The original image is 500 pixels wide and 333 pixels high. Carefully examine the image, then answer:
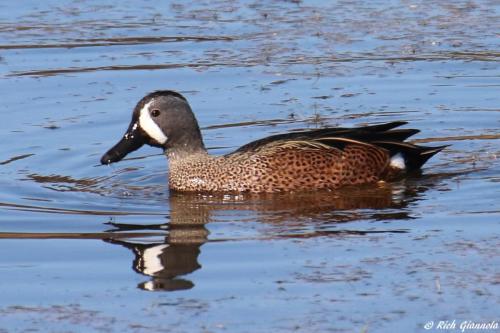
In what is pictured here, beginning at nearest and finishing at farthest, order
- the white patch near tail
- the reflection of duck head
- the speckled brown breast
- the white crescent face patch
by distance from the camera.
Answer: the reflection of duck head
the speckled brown breast
the white crescent face patch
the white patch near tail

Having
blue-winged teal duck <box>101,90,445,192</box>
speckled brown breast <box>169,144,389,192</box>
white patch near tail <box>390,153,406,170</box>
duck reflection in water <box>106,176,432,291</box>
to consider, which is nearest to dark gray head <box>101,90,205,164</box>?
blue-winged teal duck <box>101,90,445,192</box>

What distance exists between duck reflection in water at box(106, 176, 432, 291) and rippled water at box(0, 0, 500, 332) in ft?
0.06

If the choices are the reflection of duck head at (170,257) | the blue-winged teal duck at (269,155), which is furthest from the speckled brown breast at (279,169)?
the reflection of duck head at (170,257)

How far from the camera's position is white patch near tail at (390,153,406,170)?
10.1 metres

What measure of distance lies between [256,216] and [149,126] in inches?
53.2

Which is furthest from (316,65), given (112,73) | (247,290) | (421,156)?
(247,290)

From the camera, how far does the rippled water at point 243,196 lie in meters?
6.97

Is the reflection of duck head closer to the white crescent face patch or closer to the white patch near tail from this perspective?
the white crescent face patch

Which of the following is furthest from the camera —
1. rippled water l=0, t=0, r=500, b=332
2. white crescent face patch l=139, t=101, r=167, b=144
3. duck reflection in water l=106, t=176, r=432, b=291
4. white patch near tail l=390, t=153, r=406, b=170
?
white patch near tail l=390, t=153, r=406, b=170

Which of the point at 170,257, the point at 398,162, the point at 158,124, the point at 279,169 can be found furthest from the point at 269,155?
the point at 170,257

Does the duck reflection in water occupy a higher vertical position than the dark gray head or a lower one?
lower

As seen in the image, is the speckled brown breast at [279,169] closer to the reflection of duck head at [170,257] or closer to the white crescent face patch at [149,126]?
the white crescent face patch at [149,126]

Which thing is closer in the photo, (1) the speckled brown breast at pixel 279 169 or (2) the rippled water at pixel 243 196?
(2) the rippled water at pixel 243 196

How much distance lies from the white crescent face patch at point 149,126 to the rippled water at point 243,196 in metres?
0.38
